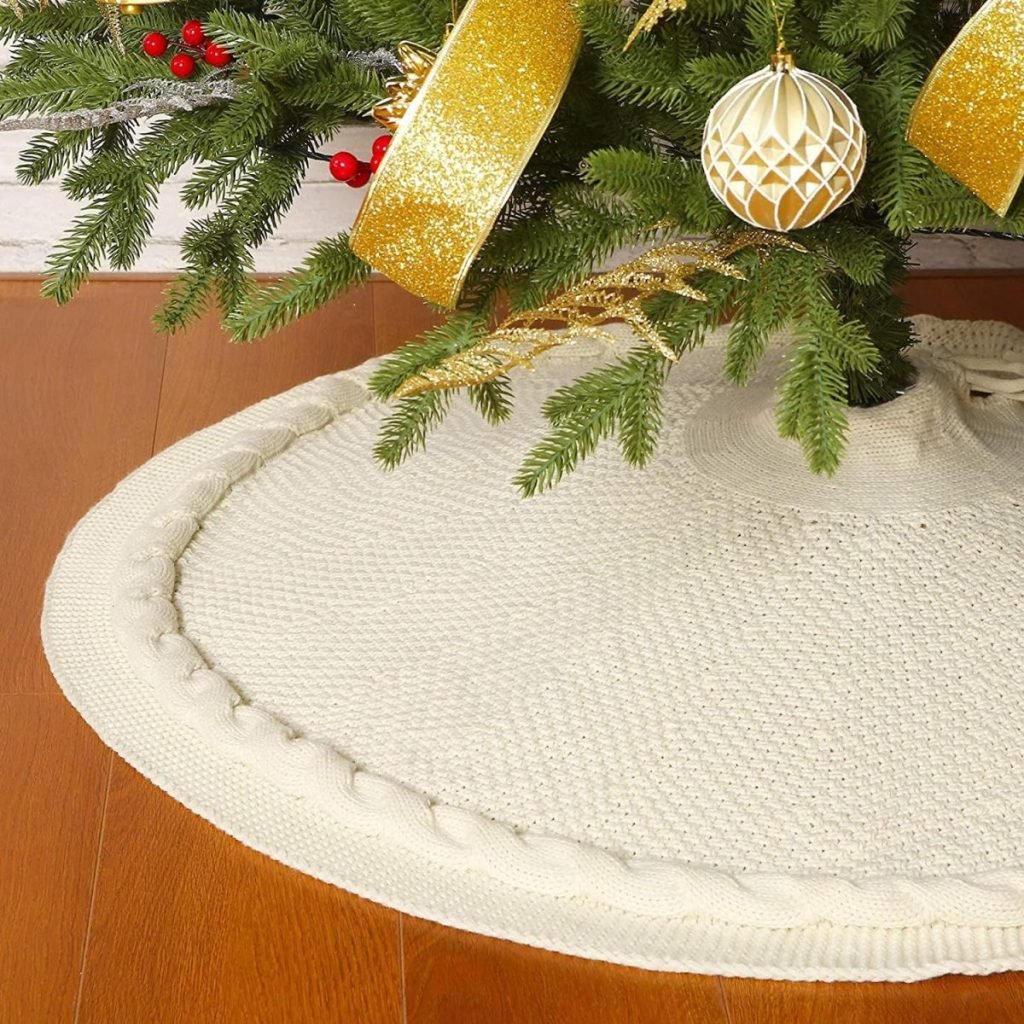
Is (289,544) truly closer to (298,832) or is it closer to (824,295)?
(298,832)

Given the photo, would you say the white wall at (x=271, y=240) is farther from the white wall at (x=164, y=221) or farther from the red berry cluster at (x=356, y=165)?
the red berry cluster at (x=356, y=165)

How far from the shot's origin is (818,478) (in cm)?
107

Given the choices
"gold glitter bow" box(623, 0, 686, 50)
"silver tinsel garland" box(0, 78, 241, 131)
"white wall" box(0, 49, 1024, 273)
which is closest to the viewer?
"gold glitter bow" box(623, 0, 686, 50)

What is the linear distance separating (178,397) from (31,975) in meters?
0.72

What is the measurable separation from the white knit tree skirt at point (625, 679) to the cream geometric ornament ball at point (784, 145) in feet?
0.96

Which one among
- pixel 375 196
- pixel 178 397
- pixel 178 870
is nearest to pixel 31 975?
pixel 178 870

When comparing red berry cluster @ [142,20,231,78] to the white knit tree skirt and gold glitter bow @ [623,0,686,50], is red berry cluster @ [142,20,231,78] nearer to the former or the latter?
gold glitter bow @ [623,0,686,50]

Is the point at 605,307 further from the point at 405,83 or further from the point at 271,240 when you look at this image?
the point at 271,240

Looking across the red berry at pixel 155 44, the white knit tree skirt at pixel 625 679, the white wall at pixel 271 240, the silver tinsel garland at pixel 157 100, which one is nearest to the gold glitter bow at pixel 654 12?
the silver tinsel garland at pixel 157 100

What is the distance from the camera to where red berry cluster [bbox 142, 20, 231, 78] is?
0.86 metres

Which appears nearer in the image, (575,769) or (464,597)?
(575,769)

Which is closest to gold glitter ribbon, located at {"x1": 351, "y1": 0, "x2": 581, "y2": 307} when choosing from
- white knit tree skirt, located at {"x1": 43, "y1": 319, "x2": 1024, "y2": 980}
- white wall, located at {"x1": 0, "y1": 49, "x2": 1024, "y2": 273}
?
white knit tree skirt, located at {"x1": 43, "y1": 319, "x2": 1024, "y2": 980}

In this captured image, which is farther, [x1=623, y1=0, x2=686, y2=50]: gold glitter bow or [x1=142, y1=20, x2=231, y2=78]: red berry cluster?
[x1=142, y1=20, x2=231, y2=78]: red berry cluster

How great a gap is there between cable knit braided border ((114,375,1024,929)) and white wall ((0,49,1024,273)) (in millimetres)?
720
